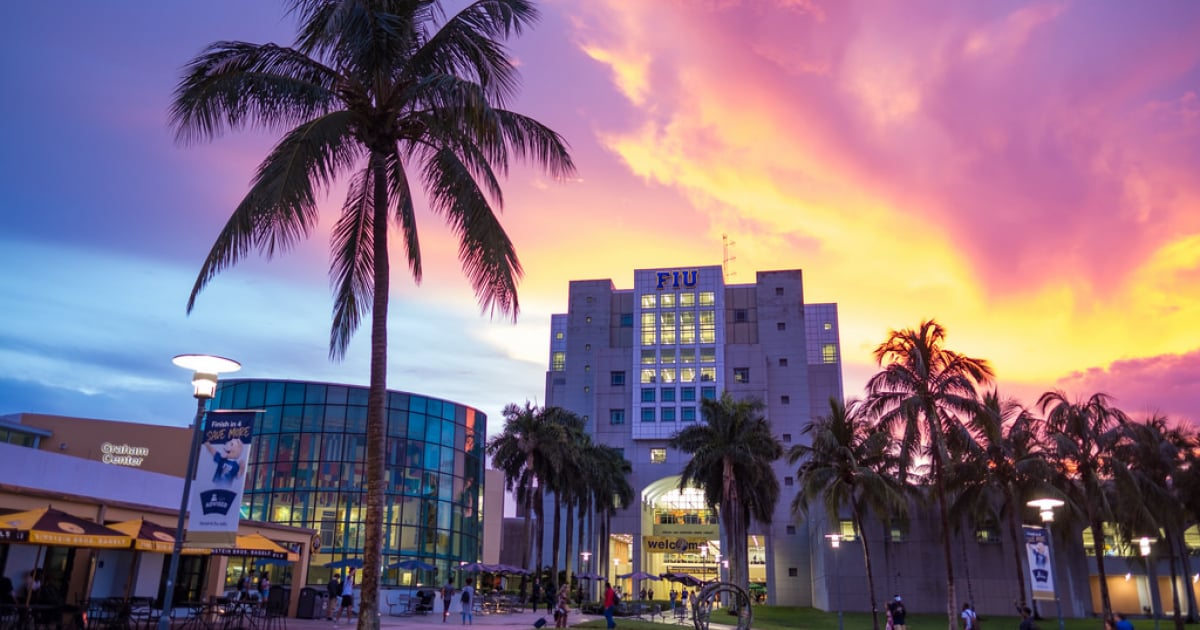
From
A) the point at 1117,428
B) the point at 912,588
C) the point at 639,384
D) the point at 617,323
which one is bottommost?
the point at 912,588

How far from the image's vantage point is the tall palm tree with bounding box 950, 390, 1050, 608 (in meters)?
46.2

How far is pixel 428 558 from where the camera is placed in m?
54.2

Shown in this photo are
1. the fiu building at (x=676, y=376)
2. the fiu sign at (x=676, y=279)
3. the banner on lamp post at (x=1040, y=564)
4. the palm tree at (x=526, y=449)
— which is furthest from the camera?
the fiu sign at (x=676, y=279)

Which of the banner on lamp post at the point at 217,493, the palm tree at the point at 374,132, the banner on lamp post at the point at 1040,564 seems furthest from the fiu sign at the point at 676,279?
the banner on lamp post at the point at 217,493

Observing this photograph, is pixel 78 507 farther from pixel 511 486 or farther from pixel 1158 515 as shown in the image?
pixel 1158 515

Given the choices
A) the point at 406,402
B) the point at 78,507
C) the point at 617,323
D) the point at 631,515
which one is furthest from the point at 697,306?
the point at 78,507

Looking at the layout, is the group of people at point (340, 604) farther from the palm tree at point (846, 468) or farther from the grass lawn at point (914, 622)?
the palm tree at point (846, 468)

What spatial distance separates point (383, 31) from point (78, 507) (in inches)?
644

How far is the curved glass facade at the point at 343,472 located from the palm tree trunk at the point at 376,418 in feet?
123

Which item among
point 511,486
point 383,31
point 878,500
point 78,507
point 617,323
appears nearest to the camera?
point 383,31

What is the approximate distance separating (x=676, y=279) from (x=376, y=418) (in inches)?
3457

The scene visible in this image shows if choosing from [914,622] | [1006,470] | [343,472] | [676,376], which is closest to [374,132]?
[343,472]

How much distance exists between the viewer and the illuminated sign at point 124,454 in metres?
43.7

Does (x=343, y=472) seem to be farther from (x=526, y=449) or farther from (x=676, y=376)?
(x=676, y=376)
